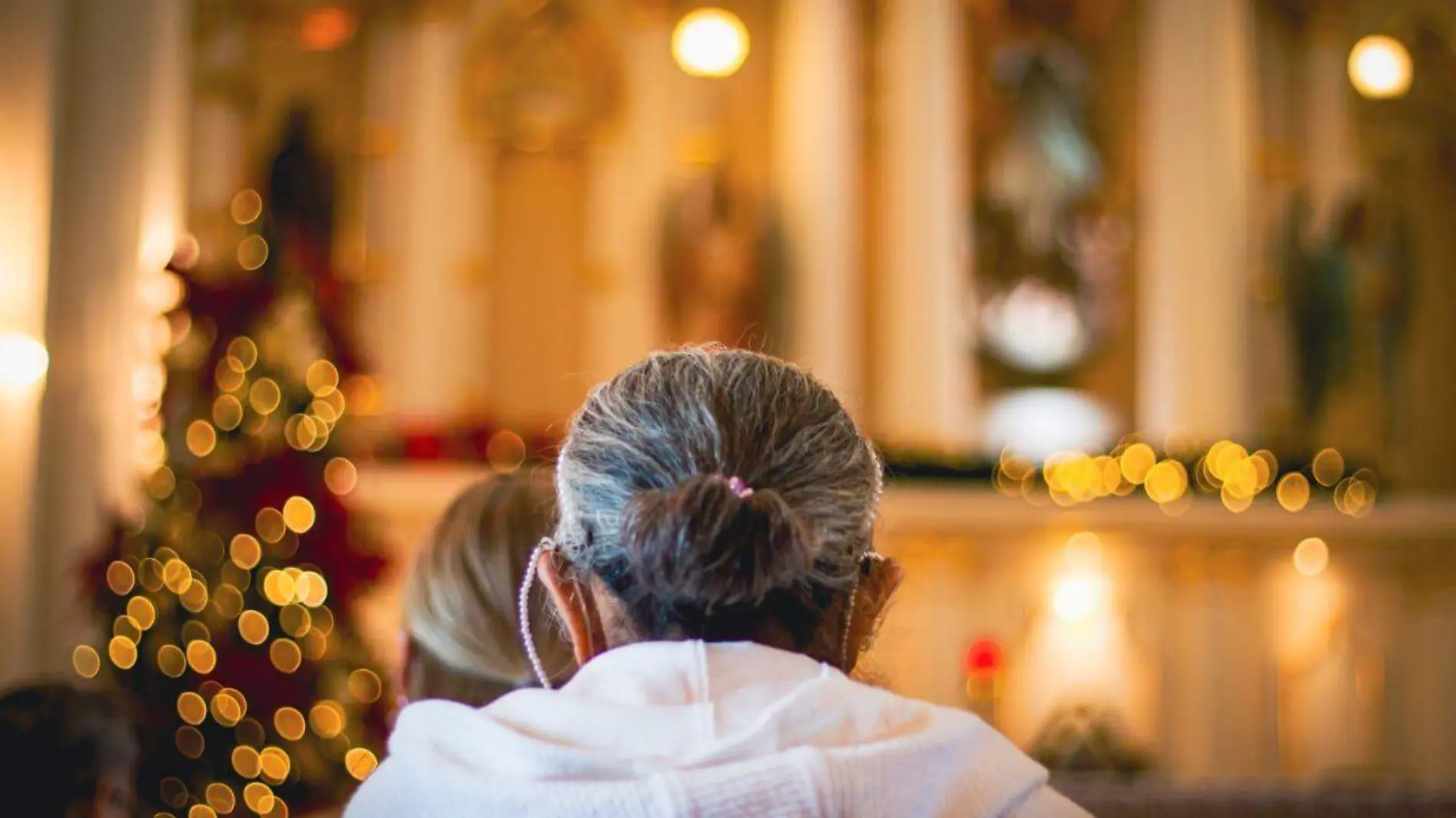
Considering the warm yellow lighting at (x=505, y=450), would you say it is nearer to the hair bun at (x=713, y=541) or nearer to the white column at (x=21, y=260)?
the white column at (x=21, y=260)

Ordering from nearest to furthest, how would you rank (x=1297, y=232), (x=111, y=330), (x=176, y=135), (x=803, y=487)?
(x=803, y=487), (x=111, y=330), (x=176, y=135), (x=1297, y=232)

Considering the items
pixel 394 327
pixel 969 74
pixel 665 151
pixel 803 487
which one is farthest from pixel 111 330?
pixel 969 74

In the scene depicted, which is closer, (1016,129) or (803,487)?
(803,487)

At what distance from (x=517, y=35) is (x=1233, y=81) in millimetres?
4429

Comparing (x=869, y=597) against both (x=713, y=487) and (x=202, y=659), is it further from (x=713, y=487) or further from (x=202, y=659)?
(x=202, y=659)

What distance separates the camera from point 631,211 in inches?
390

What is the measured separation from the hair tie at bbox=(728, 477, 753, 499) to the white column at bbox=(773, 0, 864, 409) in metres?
7.72

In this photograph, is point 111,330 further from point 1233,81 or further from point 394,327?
point 1233,81

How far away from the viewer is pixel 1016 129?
33.2 ft

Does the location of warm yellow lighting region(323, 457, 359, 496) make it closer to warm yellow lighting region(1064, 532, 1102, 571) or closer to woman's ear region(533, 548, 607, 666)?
woman's ear region(533, 548, 607, 666)

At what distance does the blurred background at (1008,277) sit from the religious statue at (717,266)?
21 mm

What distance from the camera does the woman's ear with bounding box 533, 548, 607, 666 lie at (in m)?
1.52

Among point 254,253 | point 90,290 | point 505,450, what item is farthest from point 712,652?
point 505,450

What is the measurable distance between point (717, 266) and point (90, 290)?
498cm
